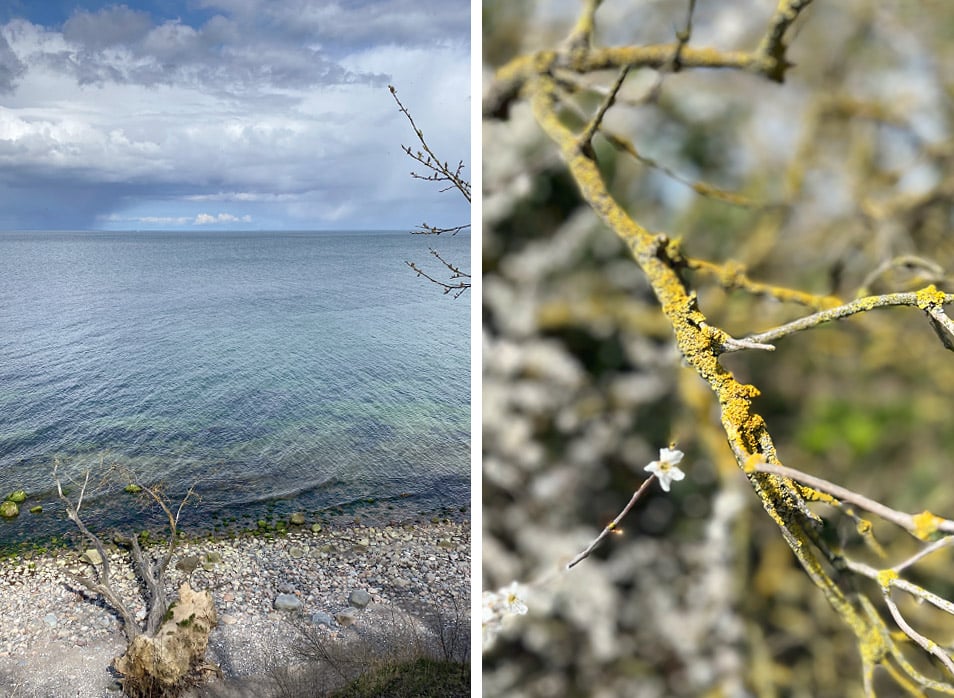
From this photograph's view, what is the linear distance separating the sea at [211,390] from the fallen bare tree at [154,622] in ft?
0.65

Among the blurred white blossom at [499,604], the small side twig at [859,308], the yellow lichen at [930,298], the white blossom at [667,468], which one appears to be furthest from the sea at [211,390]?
the yellow lichen at [930,298]

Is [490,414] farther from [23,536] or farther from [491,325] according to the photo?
[23,536]

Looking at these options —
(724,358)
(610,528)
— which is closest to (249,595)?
(610,528)

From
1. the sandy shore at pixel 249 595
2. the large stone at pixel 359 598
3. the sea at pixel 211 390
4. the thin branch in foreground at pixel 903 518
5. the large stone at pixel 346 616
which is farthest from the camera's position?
the large stone at pixel 359 598

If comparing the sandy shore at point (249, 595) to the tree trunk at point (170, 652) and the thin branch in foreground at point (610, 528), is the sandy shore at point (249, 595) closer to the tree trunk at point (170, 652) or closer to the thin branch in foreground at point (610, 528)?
the tree trunk at point (170, 652)

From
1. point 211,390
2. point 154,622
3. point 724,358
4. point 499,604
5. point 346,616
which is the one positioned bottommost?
point 346,616

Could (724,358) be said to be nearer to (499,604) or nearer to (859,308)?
(859,308)

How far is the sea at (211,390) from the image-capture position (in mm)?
3383

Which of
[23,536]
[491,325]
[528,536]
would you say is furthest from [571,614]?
[23,536]

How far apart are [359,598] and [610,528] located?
10.2ft

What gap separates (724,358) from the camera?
801 mm

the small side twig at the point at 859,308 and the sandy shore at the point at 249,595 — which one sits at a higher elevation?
the small side twig at the point at 859,308

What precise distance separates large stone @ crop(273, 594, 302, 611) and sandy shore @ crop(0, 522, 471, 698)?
19mm

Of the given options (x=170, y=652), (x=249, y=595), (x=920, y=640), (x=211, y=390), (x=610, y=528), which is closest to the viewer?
(x=920, y=640)
